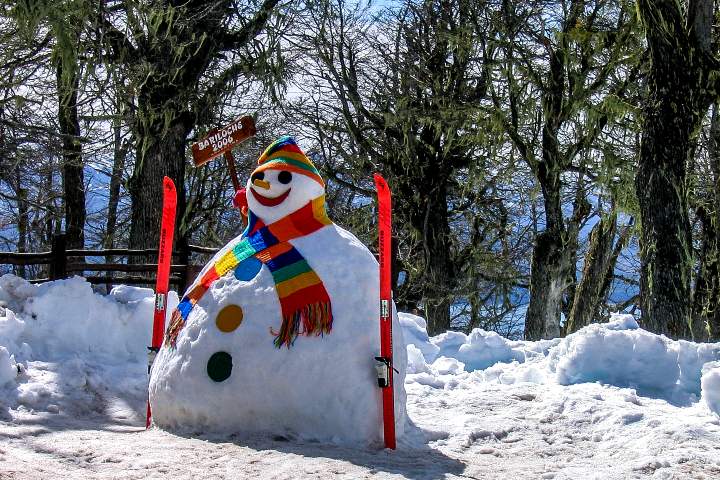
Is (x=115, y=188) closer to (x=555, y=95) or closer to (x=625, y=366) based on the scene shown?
(x=555, y=95)

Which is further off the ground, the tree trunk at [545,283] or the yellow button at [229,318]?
the tree trunk at [545,283]

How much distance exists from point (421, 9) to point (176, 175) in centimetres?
574

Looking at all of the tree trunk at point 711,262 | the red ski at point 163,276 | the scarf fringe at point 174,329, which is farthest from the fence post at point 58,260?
the tree trunk at point 711,262

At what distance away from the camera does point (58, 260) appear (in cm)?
877

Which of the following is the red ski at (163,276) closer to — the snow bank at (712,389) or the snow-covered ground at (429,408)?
the snow-covered ground at (429,408)

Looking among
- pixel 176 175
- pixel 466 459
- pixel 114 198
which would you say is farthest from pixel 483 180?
pixel 466 459

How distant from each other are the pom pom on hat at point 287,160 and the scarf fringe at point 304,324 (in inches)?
39.4

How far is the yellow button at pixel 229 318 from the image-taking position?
15.4 feet

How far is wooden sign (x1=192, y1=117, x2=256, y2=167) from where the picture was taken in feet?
20.6

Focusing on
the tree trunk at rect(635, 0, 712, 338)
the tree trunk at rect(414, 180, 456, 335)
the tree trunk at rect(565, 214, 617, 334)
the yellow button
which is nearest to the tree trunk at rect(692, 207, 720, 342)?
the tree trunk at rect(565, 214, 617, 334)

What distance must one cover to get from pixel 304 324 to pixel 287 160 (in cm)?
120

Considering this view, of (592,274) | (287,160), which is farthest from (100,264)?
(592,274)

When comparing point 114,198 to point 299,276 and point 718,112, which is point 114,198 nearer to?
point 718,112

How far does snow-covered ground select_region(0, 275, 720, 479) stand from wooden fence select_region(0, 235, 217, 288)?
143cm
